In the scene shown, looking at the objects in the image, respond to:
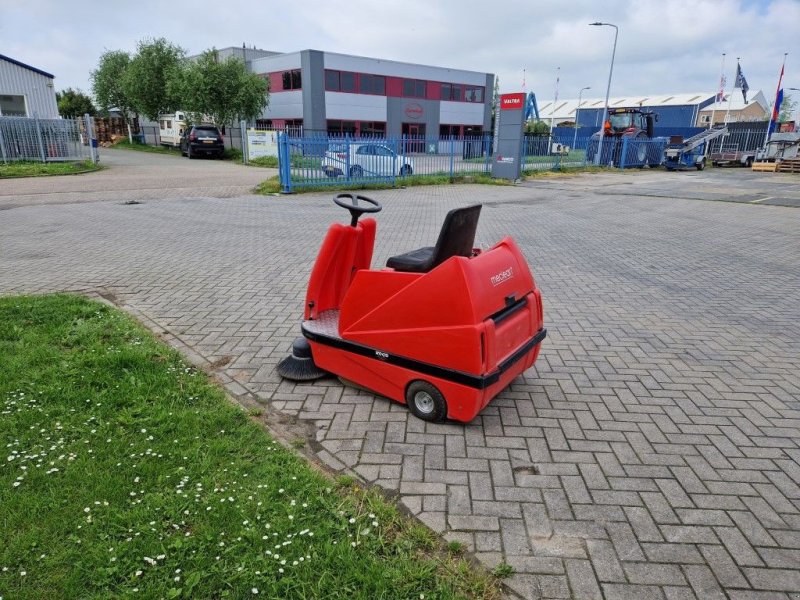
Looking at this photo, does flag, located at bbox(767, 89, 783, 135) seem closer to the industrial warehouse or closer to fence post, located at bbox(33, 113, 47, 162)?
the industrial warehouse

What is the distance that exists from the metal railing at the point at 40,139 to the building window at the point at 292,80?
1872cm

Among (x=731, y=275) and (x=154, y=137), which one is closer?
(x=731, y=275)

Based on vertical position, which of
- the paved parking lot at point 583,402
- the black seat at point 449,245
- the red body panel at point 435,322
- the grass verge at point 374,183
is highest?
the black seat at point 449,245

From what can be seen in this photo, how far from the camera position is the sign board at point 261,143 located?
29.1 meters

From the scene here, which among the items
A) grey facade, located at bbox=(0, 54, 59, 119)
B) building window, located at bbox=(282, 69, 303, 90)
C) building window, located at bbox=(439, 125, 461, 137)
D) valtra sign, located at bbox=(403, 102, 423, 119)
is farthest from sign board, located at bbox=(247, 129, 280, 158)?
building window, located at bbox=(439, 125, 461, 137)

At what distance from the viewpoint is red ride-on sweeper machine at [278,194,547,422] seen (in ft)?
10.1

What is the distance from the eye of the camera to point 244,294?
19.8ft

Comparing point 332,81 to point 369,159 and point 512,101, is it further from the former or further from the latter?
point 369,159

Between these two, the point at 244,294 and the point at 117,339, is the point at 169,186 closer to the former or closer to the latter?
the point at 244,294

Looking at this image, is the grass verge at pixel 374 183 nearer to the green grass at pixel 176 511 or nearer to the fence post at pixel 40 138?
the fence post at pixel 40 138

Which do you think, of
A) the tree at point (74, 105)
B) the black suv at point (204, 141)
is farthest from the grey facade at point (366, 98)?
the tree at point (74, 105)

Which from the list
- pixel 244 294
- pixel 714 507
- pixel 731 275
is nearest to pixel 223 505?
pixel 714 507

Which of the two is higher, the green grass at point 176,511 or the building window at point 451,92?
the building window at point 451,92

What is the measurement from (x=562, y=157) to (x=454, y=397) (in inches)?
1024
